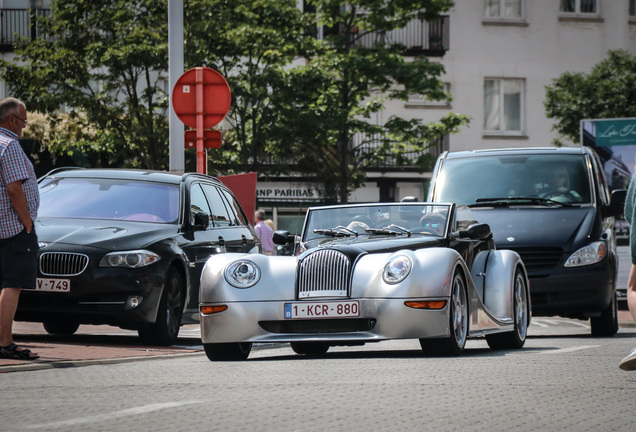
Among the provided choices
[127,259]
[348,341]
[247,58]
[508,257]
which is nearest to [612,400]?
[348,341]

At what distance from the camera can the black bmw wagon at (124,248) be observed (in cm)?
1245

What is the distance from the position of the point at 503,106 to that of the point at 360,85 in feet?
47.6

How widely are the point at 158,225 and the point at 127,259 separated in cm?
94

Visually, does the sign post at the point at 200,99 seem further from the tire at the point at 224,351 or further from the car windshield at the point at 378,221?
the tire at the point at 224,351

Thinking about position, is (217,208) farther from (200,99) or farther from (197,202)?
(200,99)

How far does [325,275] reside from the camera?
10.2 meters

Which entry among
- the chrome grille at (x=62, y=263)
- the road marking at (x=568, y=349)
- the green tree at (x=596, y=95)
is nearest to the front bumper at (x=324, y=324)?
the road marking at (x=568, y=349)

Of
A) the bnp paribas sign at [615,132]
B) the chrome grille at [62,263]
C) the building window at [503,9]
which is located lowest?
the chrome grille at [62,263]

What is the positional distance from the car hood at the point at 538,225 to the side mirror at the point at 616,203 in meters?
0.24

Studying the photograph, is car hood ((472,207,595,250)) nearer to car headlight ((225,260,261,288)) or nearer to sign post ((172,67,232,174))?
sign post ((172,67,232,174))

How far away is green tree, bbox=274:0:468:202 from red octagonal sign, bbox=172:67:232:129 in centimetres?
1632

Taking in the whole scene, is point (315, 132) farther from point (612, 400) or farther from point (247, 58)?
point (612, 400)

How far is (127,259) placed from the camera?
12.6 metres

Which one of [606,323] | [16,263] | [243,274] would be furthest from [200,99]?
[16,263]
